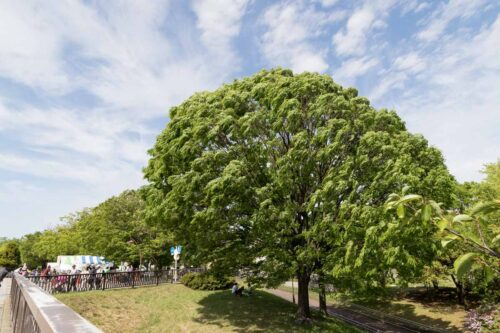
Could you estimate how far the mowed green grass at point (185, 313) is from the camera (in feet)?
58.3

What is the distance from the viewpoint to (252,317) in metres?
19.4

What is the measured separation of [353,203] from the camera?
51.4 ft

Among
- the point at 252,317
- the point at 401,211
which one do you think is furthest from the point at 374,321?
the point at 401,211

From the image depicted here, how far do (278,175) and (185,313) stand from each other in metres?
11.6

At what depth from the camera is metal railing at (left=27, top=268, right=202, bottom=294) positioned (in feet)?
78.3

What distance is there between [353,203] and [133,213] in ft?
97.0

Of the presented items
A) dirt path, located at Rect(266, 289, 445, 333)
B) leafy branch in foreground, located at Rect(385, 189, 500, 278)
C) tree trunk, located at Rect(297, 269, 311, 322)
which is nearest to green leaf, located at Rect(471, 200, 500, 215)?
leafy branch in foreground, located at Rect(385, 189, 500, 278)

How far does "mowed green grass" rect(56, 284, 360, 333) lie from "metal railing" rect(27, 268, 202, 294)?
2120 mm

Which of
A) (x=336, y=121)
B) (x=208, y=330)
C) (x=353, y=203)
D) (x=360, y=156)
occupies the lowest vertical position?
(x=208, y=330)

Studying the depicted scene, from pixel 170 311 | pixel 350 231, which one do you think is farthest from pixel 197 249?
pixel 350 231

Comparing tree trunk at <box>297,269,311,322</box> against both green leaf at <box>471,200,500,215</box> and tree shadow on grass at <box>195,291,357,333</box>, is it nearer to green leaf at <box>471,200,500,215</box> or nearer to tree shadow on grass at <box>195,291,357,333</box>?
tree shadow on grass at <box>195,291,357,333</box>

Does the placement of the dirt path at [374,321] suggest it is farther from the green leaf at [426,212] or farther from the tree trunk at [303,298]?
the green leaf at [426,212]

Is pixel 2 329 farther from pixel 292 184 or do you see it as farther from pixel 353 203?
pixel 353 203

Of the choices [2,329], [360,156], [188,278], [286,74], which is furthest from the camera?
[188,278]
